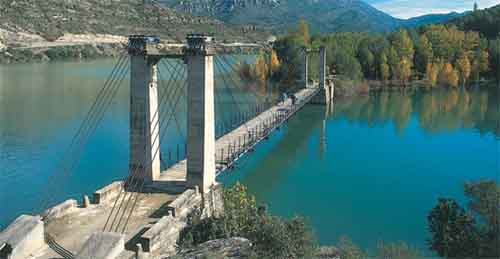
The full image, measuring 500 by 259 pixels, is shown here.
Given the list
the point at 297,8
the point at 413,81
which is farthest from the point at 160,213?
the point at 297,8

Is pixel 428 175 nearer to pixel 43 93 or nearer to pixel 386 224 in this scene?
pixel 386 224

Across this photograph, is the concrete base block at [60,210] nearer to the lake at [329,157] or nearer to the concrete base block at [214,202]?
the concrete base block at [214,202]

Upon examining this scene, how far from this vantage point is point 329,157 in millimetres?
19688

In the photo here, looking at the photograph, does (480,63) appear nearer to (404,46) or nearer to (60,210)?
(404,46)

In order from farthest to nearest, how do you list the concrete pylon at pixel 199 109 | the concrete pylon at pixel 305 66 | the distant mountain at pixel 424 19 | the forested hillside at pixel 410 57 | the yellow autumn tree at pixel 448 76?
the distant mountain at pixel 424 19
the forested hillside at pixel 410 57
the yellow autumn tree at pixel 448 76
the concrete pylon at pixel 305 66
the concrete pylon at pixel 199 109

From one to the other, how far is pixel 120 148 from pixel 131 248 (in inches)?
447

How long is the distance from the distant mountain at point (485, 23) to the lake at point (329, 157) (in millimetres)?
18496

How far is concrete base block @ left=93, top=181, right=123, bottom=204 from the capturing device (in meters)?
10.1

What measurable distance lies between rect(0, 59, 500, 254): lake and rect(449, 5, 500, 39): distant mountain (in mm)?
18496

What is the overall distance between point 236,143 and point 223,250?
8.81 meters

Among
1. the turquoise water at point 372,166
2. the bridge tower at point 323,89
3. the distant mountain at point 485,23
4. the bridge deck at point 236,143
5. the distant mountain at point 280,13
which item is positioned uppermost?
the distant mountain at point 280,13

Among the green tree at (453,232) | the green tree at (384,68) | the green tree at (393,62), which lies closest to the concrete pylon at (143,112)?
the green tree at (453,232)

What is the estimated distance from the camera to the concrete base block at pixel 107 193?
1012 centimetres

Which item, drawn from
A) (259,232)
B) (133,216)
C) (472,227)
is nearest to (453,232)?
(472,227)
